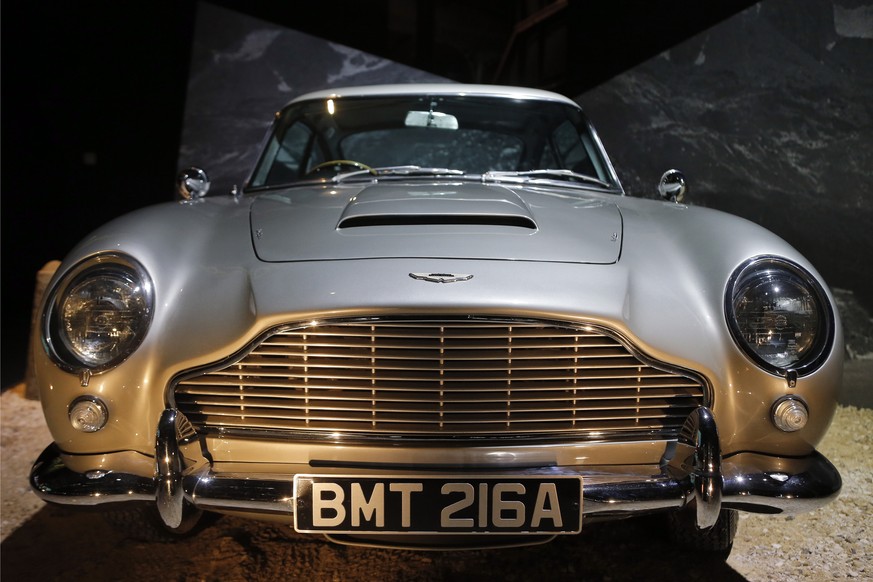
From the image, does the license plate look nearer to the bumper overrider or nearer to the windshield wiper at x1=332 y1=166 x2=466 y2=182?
the bumper overrider

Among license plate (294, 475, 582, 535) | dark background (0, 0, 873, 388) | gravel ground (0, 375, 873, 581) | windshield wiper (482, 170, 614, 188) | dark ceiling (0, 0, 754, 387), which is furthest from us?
dark ceiling (0, 0, 754, 387)

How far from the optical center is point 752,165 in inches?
147

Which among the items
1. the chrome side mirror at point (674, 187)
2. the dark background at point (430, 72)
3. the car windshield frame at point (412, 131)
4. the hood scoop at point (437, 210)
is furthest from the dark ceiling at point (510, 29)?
the hood scoop at point (437, 210)

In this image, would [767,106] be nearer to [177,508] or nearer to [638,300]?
[638,300]

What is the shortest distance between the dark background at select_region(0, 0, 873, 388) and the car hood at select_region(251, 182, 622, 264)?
2.11 m

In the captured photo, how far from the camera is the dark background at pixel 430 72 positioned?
137 inches

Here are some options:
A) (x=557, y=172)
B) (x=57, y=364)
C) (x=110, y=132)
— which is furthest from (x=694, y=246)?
(x=110, y=132)

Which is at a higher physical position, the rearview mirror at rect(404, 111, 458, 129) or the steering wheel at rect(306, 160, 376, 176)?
the rearview mirror at rect(404, 111, 458, 129)

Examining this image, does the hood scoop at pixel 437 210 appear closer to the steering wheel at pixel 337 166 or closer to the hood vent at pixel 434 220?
the hood vent at pixel 434 220

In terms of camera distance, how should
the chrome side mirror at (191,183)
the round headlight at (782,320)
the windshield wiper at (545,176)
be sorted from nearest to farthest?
the round headlight at (782,320), the windshield wiper at (545,176), the chrome side mirror at (191,183)

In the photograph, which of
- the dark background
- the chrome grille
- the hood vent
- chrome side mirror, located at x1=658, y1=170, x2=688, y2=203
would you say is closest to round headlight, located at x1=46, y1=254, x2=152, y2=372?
the chrome grille

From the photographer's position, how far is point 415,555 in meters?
1.96

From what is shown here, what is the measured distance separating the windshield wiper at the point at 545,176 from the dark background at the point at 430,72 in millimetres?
1726

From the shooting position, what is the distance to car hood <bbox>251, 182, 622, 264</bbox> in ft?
5.16
